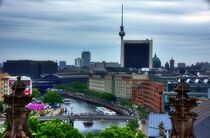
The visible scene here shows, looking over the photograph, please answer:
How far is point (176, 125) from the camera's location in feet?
18.4

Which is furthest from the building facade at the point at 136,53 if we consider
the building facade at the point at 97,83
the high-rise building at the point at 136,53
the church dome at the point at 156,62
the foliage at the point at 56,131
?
the foliage at the point at 56,131

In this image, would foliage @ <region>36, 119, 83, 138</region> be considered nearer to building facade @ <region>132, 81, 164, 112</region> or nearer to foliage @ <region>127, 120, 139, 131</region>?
foliage @ <region>127, 120, 139, 131</region>

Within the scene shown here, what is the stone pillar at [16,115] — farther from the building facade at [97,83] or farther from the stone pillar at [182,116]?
the building facade at [97,83]

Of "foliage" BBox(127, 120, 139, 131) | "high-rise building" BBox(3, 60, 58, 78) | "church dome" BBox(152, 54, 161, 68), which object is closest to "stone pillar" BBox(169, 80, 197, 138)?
"foliage" BBox(127, 120, 139, 131)

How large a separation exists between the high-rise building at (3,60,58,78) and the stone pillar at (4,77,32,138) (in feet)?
352

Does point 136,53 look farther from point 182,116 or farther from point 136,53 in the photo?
point 182,116

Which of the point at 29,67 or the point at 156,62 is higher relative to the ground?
the point at 156,62

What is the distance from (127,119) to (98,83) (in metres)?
51.5

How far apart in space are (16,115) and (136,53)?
121m

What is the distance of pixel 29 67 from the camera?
118 meters

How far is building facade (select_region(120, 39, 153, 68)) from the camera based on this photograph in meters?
126

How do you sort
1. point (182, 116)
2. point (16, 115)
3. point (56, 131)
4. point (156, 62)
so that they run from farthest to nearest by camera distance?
point (156, 62)
point (56, 131)
point (182, 116)
point (16, 115)

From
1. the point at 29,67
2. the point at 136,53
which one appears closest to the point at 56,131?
the point at 29,67

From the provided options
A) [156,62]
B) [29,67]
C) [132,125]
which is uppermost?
[156,62]
